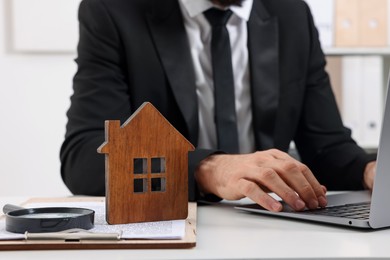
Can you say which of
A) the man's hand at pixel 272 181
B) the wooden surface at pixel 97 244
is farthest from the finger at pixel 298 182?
the wooden surface at pixel 97 244

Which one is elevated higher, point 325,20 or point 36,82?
point 325,20

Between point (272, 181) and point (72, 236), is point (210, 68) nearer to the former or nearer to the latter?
point (272, 181)

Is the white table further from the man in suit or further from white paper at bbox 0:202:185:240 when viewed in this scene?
the man in suit

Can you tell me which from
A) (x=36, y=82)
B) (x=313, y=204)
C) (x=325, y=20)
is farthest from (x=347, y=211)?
(x=36, y=82)

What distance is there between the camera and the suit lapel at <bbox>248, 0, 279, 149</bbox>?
1639mm

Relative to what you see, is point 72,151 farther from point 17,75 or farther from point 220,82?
point 17,75

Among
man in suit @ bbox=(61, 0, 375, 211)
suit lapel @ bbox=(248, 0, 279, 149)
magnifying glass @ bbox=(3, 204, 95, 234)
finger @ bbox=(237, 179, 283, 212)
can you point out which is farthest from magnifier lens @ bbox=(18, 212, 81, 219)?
suit lapel @ bbox=(248, 0, 279, 149)

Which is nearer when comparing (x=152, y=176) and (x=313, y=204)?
(x=152, y=176)

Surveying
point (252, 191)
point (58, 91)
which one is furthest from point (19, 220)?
point (58, 91)

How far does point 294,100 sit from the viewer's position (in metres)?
1.72

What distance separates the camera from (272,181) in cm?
99

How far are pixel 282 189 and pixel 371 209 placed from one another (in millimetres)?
172

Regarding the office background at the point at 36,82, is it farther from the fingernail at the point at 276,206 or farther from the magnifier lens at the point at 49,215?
the magnifier lens at the point at 49,215

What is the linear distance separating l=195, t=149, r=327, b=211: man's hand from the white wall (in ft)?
5.68
